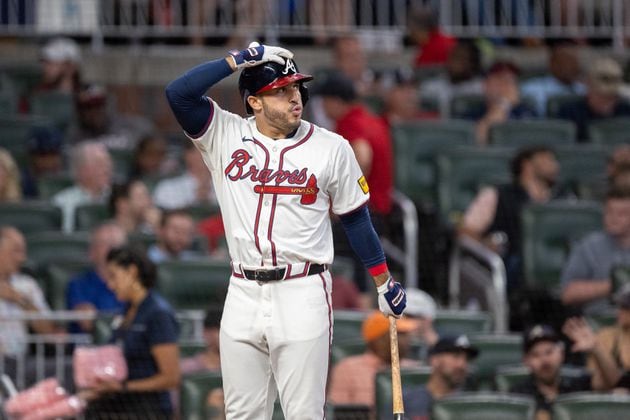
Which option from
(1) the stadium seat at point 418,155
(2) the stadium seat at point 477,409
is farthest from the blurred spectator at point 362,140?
(2) the stadium seat at point 477,409

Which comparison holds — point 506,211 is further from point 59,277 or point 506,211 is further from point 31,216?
point 31,216

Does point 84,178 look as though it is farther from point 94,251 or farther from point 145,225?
point 94,251

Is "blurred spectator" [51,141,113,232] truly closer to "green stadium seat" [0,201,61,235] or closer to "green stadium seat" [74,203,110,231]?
"green stadium seat" [74,203,110,231]

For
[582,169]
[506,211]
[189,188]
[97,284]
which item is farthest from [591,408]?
[189,188]

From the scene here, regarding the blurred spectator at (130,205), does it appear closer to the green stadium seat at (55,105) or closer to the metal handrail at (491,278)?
the metal handrail at (491,278)

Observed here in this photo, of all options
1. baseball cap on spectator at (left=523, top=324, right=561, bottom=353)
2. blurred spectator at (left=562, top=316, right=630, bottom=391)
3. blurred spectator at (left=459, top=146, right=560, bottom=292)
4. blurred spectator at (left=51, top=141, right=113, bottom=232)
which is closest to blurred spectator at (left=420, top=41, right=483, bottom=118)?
blurred spectator at (left=459, top=146, right=560, bottom=292)

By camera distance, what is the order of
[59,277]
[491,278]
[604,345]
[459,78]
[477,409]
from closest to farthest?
[477,409], [604,345], [59,277], [491,278], [459,78]

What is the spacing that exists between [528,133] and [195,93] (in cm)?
690

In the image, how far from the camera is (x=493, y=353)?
9.07 m

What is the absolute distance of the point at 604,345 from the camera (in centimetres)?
877


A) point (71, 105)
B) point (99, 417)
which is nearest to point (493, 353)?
point (99, 417)

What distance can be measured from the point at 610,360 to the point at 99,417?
9.30 ft

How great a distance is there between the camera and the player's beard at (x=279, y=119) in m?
5.83

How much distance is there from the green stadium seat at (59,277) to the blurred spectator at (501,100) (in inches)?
158
